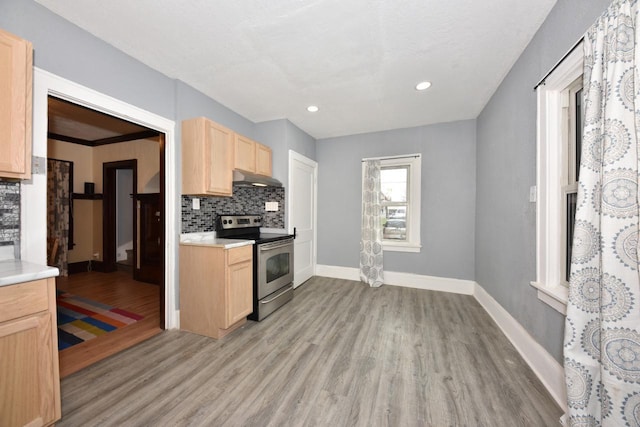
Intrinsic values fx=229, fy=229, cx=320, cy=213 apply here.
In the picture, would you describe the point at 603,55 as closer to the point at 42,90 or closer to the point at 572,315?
the point at 572,315

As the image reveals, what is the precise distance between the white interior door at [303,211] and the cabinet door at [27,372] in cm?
251

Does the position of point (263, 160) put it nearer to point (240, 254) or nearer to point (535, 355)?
point (240, 254)

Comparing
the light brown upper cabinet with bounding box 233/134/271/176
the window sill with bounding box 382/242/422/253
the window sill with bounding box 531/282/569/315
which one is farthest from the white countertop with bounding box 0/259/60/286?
the window sill with bounding box 382/242/422/253

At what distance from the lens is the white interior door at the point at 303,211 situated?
354 cm

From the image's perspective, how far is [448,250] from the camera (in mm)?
3506

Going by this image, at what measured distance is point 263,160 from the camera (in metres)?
3.27

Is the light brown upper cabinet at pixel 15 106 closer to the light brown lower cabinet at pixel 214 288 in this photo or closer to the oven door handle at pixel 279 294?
the light brown lower cabinet at pixel 214 288

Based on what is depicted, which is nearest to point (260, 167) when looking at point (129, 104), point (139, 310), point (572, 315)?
point (129, 104)

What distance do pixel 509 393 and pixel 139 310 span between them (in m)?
3.67

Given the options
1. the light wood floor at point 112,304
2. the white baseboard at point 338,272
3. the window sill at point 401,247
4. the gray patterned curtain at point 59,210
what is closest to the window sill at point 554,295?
the window sill at point 401,247

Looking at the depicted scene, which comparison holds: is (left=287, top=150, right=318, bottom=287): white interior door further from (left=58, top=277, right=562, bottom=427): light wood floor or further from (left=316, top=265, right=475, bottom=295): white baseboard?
(left=58, top=277, right=562, bottom=427): light wood floor

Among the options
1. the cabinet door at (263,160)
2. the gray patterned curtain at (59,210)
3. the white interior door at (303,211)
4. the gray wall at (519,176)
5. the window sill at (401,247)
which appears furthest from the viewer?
the gray patterned curtain at (59,210)

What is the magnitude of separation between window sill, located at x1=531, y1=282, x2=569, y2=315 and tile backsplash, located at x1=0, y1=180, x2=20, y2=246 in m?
3.42

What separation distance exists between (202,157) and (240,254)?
106 cm
